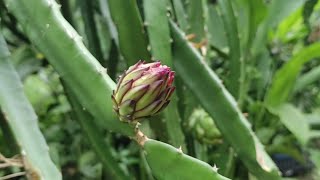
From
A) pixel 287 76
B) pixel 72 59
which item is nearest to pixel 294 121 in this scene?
pixel 287 76

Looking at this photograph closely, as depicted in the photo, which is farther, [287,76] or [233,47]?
[287,76]

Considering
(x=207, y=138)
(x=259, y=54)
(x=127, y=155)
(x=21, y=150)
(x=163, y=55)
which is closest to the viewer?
(x=21, y=150)

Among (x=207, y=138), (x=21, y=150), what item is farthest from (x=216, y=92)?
(x=21, y=150)

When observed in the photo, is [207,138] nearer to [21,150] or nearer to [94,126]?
[94,126]

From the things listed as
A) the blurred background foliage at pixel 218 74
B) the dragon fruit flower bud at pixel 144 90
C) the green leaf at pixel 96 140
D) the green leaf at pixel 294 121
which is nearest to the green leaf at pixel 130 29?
the blurred background foliage at pixel 218 74

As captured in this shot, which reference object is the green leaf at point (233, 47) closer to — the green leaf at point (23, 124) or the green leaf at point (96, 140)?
the green leaf at point (96, 140)

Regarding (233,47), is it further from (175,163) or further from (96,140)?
(175,163)
